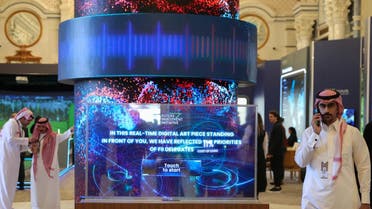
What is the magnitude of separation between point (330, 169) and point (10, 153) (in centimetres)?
466

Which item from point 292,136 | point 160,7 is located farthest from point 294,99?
point 160,7

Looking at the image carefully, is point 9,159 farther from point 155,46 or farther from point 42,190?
point 155,46

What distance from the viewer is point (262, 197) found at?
1012 cm

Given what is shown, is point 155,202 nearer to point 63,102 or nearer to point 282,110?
point 63,102

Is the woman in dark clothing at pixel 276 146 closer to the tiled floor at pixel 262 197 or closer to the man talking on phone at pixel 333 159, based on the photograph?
the tiled floor at pixel 262 197

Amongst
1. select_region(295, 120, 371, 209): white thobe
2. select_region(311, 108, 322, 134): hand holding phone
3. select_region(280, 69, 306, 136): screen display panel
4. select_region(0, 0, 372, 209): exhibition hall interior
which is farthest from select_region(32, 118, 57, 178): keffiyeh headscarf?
select_region(280, 69, 306, 136): screen display panel

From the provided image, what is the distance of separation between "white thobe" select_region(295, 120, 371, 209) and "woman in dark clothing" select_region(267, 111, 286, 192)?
7.28 metres

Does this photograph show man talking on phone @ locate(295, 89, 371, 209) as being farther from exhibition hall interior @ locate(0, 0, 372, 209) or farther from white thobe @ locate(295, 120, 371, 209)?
exhibition hall interior @ locate(0, 0, 372, 209)

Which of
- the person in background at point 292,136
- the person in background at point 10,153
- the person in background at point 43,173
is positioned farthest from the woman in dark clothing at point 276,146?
the person in background at point 43,173

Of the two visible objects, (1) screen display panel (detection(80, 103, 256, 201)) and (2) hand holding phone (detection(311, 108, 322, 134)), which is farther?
(1) screen display panel (detection(80, 103, 256, 201))

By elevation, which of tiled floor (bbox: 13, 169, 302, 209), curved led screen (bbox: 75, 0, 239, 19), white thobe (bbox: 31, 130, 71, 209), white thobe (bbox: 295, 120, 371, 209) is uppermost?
curved led screen (bbox: 75, 0, 239, 19)

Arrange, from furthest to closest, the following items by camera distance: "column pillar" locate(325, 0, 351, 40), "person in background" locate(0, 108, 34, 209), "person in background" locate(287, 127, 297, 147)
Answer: "column pillar" locate(325, 0, 351, 40) < "person in background" locate(287, 127, 297, 147) < "person in background" locate(0, 108, 34, 209)

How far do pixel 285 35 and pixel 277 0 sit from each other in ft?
4.32

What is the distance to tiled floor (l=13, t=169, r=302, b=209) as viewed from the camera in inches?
348
